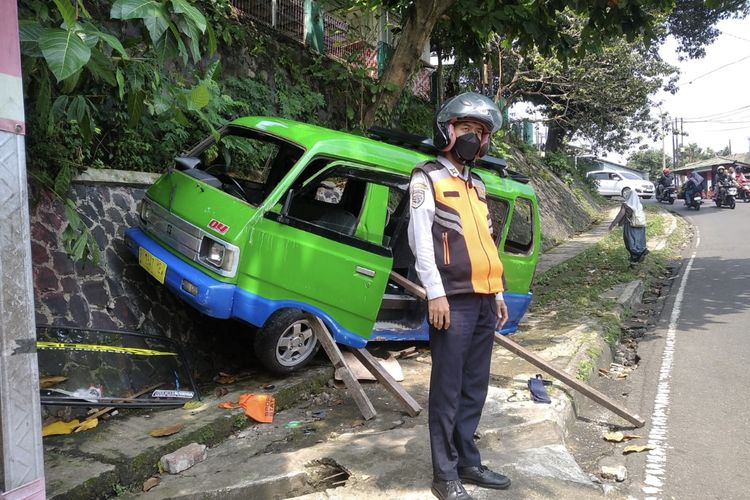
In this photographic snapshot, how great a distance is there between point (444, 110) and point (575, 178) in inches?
856

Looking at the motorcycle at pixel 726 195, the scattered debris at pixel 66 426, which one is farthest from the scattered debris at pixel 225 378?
the motorcycle at pixel 726 195

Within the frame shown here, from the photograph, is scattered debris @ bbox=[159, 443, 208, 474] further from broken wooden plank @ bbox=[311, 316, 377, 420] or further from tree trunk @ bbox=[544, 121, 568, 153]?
tree trunk @ bbox=[544, 121, 568, 153]

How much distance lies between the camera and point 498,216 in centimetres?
612

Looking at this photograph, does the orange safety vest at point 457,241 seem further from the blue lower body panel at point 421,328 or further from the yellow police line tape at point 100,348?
the yellow police line tape at point 100,348

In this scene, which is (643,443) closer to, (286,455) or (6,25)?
(286,455)

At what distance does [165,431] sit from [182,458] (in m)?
0.37

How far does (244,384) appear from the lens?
16.4 ft

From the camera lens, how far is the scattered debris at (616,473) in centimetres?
369

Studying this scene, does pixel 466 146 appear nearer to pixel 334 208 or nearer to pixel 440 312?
pixel 440 312

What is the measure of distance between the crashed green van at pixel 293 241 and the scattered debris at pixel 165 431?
0.82 meters

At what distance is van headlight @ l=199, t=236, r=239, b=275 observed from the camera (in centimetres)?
436

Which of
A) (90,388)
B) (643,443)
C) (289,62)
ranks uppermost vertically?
(289,62)

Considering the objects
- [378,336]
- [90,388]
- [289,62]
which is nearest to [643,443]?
[378,336]

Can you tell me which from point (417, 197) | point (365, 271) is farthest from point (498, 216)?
point (417, 197)
